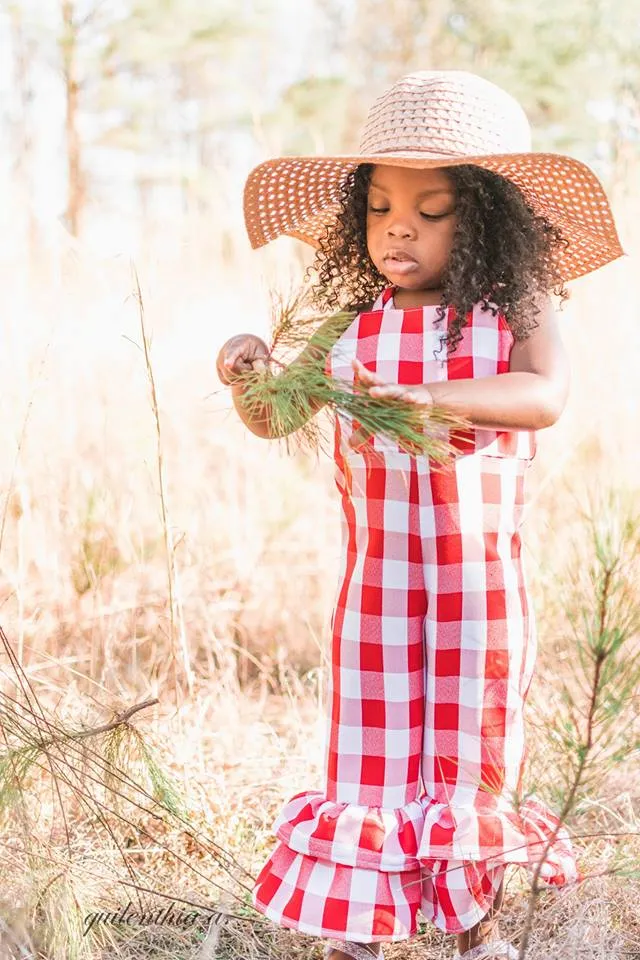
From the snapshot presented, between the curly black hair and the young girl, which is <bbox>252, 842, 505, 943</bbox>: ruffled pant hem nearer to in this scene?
the young girl

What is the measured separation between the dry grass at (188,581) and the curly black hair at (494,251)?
9.7 inches

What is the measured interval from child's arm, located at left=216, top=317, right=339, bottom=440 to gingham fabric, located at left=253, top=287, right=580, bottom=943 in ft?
0.33

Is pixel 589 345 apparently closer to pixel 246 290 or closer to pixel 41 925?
pixel 246 290

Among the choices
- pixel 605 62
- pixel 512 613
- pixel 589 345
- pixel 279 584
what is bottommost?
pixel 279 584

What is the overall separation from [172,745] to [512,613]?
2.47 feet

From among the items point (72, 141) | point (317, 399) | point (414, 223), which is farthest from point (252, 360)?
point (72, 141)

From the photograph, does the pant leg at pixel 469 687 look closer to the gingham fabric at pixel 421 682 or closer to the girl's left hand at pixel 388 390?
the gingham fabric at pixel 421 682

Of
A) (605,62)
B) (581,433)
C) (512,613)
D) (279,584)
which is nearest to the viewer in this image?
(512,613)

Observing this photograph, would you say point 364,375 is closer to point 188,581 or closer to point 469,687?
point 469,687

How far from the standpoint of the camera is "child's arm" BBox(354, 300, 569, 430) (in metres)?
1.17

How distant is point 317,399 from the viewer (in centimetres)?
119

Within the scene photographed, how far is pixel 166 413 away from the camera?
3.12 meters

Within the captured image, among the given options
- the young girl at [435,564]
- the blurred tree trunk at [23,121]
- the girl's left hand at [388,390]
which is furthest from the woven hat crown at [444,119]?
the blurred tree trunk at [23,121]

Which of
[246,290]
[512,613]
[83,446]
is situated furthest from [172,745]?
[246,290]
